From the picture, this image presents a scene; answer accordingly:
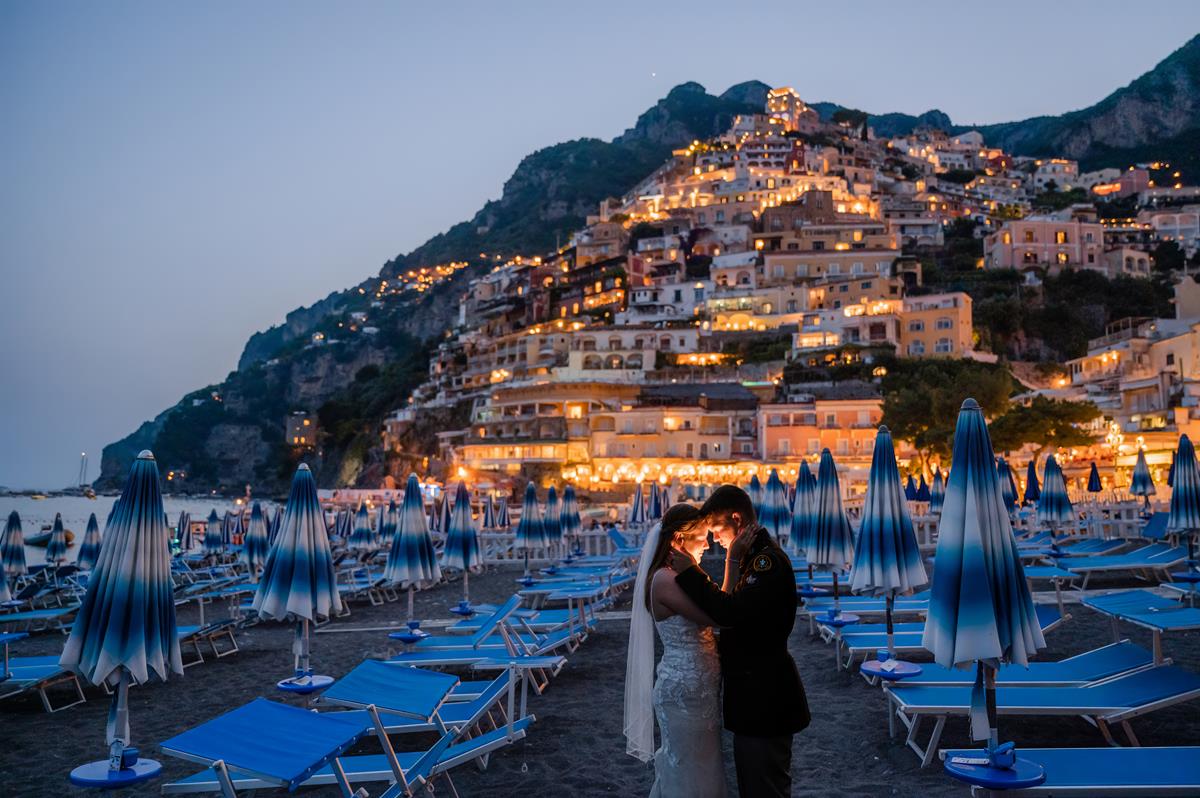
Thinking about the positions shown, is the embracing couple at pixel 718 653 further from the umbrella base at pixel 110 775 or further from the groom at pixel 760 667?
the umbrella base at pixel 110 775

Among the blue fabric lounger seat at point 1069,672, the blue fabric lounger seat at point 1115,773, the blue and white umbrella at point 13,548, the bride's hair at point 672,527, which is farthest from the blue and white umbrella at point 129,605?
the blue and white umbrella at point 13,548

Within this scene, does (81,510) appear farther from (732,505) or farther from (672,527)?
(732,505)

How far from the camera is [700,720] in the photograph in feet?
13.8

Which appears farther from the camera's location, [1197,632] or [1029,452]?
[1029,452]

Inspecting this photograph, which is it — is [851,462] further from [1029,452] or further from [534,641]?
[534,641]

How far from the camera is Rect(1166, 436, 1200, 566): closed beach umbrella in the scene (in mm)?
12742

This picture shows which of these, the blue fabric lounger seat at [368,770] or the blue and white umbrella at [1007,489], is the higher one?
the blue and white umbrella at [1007,489]

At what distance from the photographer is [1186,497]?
1283 cm

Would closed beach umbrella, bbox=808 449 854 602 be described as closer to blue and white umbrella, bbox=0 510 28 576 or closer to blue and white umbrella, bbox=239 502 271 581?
blue and white umbrella, bbox=239 502 271 581

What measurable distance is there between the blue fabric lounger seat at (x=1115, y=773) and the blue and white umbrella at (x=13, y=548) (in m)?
20.7

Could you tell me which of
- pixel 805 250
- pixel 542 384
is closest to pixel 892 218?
pixel 805 250

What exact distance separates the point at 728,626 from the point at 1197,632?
31.1 feet

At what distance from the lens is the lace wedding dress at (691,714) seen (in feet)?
13.8

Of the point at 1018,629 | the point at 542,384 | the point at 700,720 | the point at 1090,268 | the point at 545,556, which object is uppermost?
the point at 1090,268
